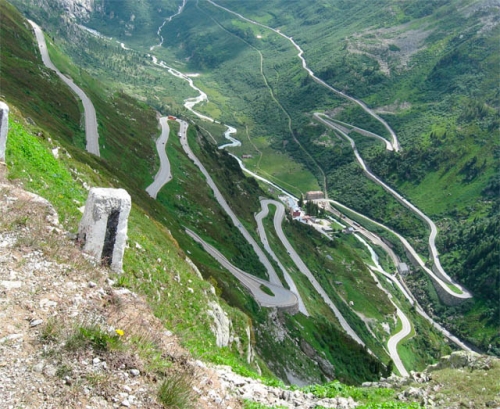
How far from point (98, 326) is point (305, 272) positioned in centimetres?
9781

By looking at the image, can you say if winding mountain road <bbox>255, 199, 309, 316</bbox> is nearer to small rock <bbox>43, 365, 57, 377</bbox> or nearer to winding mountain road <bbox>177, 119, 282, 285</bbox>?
winding mountain road <bbox>177, 119, 282, 285</bbox>

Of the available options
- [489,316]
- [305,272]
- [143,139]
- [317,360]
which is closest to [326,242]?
[305,272]

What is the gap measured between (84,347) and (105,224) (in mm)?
5381

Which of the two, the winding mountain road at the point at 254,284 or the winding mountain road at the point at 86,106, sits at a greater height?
the winding mountain road at the point at 86,106

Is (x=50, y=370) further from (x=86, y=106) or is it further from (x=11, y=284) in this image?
(x=86, y=106)

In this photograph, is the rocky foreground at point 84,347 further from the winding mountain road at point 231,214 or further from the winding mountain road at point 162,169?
the winding mountain road at point 231,214

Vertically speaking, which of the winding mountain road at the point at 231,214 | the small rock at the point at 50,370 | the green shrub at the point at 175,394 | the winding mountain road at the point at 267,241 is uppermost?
the green shrub at the point at 175,394

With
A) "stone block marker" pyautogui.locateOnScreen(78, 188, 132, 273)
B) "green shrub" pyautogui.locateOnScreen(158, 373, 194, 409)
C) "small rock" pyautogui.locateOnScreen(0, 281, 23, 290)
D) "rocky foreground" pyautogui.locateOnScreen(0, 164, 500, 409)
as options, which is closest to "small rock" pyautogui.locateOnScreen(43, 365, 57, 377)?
"rocky foreground" pyautogui.locateOnScreen(0, 164, 500, 409)

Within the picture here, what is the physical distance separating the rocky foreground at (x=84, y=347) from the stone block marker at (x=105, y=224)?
54 cm

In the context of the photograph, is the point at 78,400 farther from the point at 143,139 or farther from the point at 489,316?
the point at 489,316

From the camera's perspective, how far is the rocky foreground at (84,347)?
9.70 m

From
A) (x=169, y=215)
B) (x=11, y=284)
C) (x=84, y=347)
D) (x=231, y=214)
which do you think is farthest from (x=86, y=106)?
(x=84, y=347)

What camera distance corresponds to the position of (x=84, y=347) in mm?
10547

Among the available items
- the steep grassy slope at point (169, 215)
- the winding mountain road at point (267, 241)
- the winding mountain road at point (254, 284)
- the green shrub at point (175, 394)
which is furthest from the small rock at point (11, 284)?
the winding mountain road at point (267, 241)
